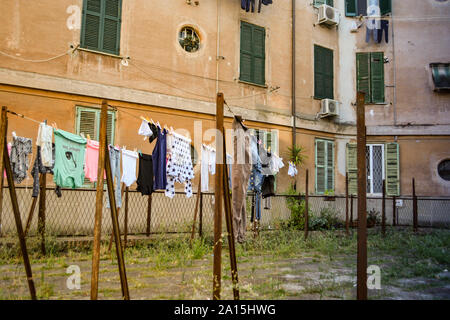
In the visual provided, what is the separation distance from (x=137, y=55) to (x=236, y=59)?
309 centimetres

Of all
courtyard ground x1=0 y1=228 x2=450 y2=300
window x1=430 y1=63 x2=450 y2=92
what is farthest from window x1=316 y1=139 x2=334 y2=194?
window x1=430 y1=63 x2=450 y2=92

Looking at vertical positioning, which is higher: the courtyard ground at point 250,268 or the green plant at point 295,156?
the green plant at point 295,156

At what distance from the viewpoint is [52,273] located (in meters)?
5.36

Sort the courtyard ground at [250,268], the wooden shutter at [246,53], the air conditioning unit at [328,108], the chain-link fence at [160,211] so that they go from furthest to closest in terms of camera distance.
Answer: the air conditioning unit at [328,108] < the wooden shutter at [246,53] < the chain-link fence at [160,211] < the courtyard ground at [250,268]

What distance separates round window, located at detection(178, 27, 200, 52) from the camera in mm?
10570

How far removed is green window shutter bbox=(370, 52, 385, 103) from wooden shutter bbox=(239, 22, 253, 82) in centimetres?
480

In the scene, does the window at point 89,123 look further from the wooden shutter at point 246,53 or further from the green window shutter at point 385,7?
the green window shutter at point 385,7

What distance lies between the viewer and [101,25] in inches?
370

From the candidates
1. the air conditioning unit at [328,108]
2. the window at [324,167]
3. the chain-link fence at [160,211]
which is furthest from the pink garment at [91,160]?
the air conditioning unit at [328,108]

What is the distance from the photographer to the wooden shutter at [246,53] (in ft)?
37.8

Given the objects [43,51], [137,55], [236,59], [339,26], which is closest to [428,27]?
[339,26]

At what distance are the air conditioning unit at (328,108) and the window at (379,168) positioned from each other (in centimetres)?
144

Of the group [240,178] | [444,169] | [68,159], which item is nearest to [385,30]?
[444,169]

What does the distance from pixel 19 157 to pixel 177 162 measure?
262 cm
